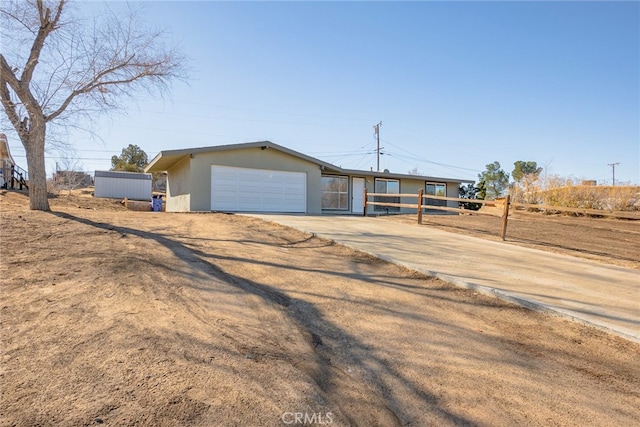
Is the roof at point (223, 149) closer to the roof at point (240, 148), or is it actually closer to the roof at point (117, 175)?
the roof at point (240, 148)

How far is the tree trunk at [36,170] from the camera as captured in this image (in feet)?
29.5

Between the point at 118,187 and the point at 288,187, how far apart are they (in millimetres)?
20725

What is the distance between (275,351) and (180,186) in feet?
50.0

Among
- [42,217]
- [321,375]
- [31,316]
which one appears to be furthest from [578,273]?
[42,217]

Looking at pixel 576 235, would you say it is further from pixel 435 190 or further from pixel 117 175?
pixel 117 175

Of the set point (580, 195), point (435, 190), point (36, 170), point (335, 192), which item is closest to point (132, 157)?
point (335, 192)

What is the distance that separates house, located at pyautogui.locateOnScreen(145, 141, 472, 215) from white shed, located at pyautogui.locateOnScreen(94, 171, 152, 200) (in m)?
12.8

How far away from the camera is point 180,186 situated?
1661 centimetres

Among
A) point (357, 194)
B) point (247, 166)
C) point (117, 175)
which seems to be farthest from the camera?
point (117, 175)

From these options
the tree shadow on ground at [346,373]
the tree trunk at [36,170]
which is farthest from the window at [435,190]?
the tree shadow on ground at [346,373]

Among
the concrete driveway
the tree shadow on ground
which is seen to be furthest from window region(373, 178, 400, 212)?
the tree shadow on ground

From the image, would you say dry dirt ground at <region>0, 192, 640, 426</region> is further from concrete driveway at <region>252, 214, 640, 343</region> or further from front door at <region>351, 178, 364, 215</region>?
front door at <region>351, 178, 364, 215</region>

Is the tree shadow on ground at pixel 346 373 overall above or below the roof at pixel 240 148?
below

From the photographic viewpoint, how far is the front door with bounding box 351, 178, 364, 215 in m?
20.5
